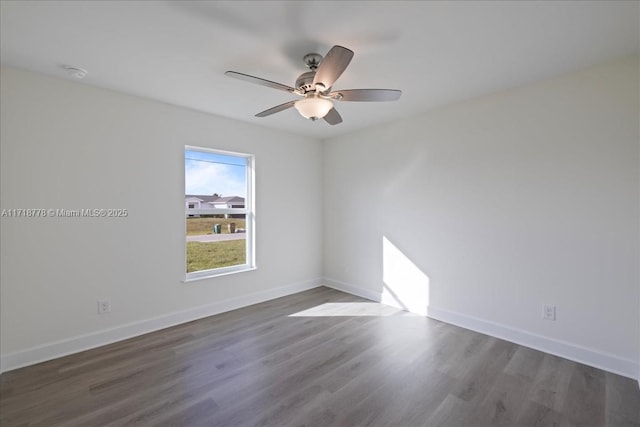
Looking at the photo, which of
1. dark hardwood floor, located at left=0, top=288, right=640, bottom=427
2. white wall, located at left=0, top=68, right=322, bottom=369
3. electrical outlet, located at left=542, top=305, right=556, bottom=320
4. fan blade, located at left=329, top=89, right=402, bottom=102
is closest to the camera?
dark hardwood floor, located at left=0, top=288, right=640, bottom=427

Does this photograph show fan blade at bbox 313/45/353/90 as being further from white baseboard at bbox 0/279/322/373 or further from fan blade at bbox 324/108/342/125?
white baseboard at bbox 0/279/322/373

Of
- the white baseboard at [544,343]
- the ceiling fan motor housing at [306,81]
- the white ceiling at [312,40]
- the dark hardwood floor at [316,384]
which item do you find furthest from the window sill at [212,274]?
the ceiling fan motor housing at [306,81]

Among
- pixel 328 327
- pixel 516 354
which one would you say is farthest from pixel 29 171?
pixel 516 354

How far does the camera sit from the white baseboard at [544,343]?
87.1 inches

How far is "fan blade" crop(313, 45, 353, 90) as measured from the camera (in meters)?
1.57

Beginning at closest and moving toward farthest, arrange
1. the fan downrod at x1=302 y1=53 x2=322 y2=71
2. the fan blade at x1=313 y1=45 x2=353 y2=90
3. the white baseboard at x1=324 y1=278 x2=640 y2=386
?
the fan blade at x1=313 y1=45 x2=353 y2=90, the fan downrod at x1=302 y1=53 x2=322 y2=71, the white baseboard at x1=324 y1=278 x2=640 y2=386

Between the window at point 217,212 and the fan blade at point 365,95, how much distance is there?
2.08 m

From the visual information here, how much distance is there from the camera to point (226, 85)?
2633mm

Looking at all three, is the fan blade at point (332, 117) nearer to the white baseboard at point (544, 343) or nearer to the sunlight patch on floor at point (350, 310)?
the sunlight patch on floor at point (350, 310)

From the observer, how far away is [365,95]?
6.61 feet

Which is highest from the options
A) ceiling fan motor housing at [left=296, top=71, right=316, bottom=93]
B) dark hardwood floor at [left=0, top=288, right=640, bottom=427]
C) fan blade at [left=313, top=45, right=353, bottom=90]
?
ceiling fan motor housing at [left=296, top=71, right=316, bottom=93]

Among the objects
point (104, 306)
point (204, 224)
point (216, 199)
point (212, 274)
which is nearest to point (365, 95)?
point (216, 199)

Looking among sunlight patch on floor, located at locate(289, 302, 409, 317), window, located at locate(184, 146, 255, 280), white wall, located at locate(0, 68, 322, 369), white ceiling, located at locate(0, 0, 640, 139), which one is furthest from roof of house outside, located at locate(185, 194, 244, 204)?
sunlight patch on floor, located at locate(289, 302, 409, 317)

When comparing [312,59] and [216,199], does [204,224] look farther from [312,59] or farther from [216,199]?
[312,59]
